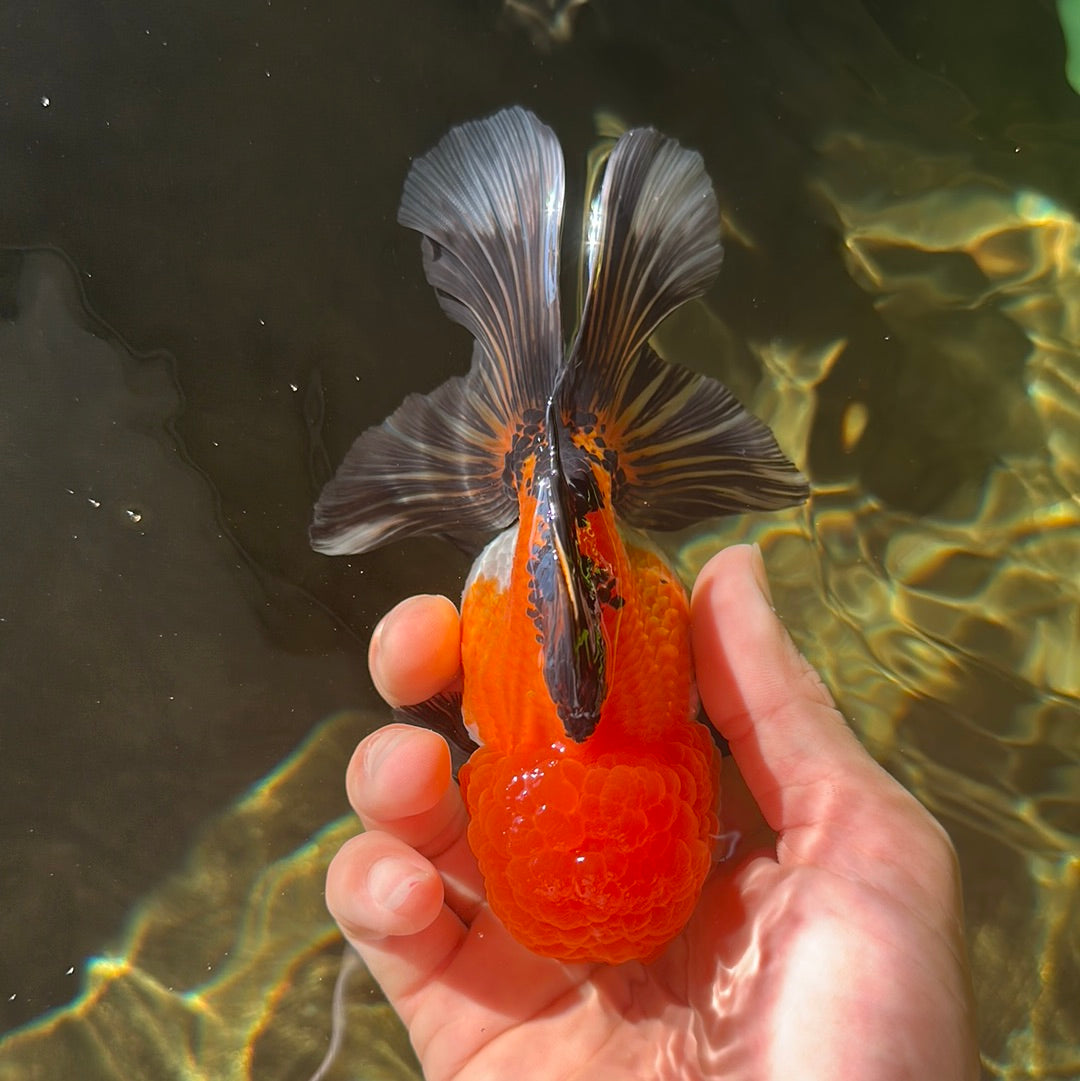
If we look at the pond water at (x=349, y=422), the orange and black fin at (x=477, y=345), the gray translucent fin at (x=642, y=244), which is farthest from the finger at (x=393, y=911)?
the gray translucent fin at (x=642, y=244)

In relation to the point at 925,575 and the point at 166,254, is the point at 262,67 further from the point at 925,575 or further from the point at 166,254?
the point at 925,575

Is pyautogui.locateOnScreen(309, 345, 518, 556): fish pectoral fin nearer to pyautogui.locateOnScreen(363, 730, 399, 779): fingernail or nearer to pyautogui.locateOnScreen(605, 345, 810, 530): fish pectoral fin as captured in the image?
pyautogui.locateOnScreen(605, 345, 810, 530): fish pectoral fin

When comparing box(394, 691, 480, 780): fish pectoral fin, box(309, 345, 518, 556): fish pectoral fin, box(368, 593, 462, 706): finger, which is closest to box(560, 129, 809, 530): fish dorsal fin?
box(309, 345, 518, 556): fish pectoral fin

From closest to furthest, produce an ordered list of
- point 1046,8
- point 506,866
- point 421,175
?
point 506,866
point 421,175
point 1046,8

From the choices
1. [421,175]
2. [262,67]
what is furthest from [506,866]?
[262,67]

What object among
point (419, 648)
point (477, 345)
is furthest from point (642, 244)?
point (419, 648)

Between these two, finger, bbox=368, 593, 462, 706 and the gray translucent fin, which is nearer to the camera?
the gray translucent fin
